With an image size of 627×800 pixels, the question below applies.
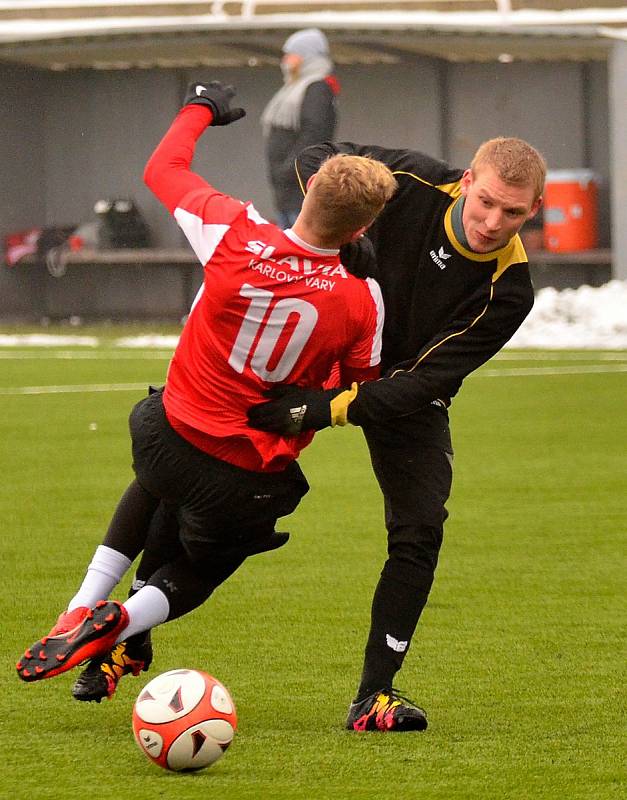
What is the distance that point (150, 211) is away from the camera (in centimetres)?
2377

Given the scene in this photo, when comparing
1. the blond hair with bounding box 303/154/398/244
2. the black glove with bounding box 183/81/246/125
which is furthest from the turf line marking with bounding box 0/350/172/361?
the blond hair with bounding box 303/154/398/244

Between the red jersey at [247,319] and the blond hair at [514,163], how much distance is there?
0.45m

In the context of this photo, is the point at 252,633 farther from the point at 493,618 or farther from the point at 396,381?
the point at 396,381

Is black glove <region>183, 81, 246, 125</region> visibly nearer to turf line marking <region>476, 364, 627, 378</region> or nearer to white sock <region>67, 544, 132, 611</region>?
white sock <region>67, 544, 132, 611</region>

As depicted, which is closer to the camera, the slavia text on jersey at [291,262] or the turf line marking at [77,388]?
the slavia text on jersey at [291,262]

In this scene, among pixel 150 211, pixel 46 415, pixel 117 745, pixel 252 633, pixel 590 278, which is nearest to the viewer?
pixel 117 745

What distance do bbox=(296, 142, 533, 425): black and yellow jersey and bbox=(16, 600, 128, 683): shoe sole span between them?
2.79 ft

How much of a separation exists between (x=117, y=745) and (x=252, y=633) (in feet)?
4.57

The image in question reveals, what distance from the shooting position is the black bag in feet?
76.2

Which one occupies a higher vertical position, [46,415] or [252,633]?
[252,633]

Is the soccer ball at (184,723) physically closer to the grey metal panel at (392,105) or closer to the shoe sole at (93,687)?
the shoe sole at (93,687)

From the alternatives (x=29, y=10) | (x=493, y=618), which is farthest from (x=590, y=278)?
(x=493, y=618)

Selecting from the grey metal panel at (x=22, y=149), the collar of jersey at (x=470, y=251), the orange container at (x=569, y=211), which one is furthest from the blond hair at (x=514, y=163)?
the grey metal panel at (x=22, y=149)

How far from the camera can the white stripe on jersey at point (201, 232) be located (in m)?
4.48
